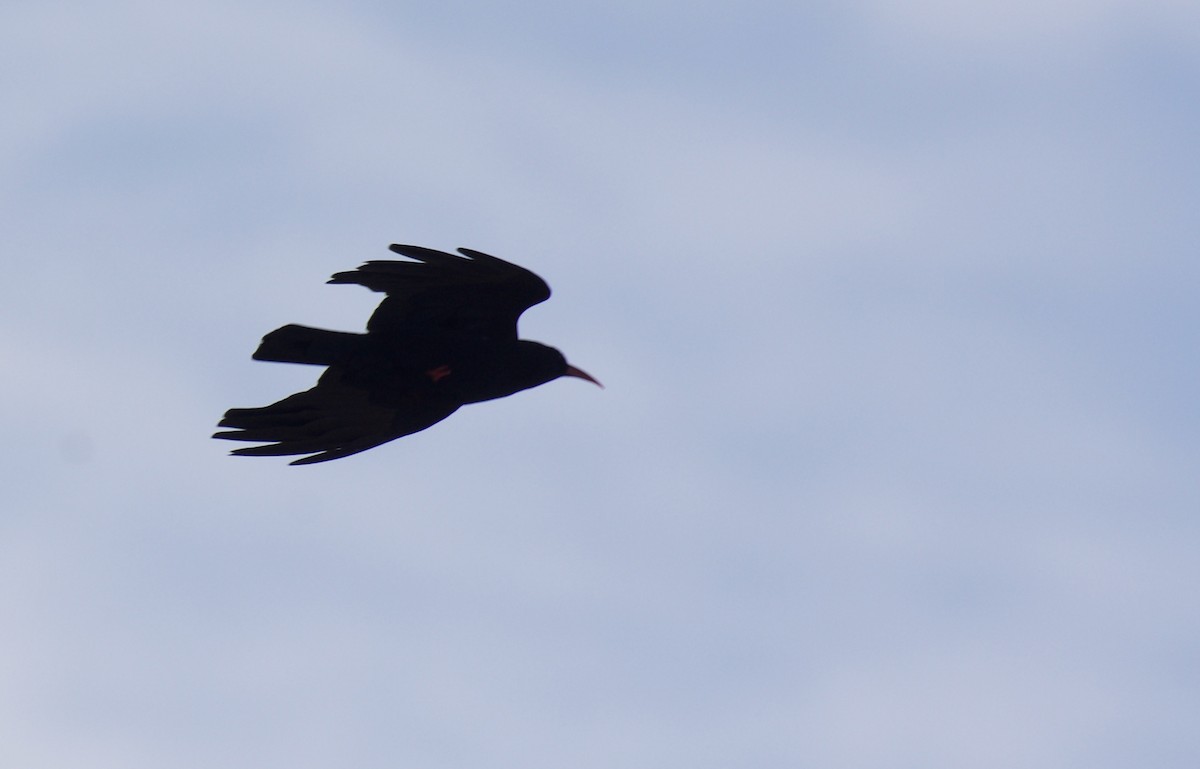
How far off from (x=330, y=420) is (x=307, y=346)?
3.50ft

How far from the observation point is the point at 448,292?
13953mm

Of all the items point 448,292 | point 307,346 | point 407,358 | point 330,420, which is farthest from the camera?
point 330,420

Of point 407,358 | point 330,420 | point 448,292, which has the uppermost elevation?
point 448,292

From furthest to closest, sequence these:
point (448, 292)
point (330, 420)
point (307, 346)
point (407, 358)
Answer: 1. point (330, 420)
2. point (407, 358)
3. point (448, 292)
4. point (307, 346)

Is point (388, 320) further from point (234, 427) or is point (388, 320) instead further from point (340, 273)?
point (234, 427)

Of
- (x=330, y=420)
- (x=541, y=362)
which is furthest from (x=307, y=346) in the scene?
(x=541, y=362)

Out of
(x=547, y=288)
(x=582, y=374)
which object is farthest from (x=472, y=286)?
(x=582, y=374)

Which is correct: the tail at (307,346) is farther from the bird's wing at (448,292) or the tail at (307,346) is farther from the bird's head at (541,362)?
the bird's head at (541,362)

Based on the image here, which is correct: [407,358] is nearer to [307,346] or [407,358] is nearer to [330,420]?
[307,346]

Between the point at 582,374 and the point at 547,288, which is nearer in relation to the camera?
the point at 547,288

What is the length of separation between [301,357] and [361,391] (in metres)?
0.86

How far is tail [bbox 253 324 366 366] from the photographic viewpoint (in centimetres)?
1367

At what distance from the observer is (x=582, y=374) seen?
15297 mm

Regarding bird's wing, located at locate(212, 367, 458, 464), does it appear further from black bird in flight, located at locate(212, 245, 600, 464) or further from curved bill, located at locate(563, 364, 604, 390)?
curved bill, located at locate(563, 364, 604, 390)
